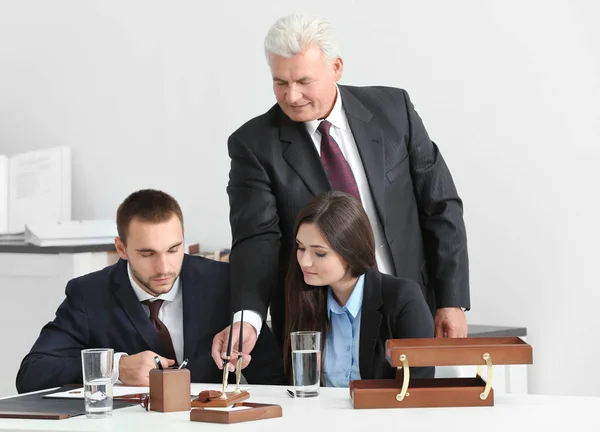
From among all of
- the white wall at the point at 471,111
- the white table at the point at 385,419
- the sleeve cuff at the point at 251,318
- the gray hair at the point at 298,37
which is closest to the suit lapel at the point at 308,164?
the gray hair at the point at 298,37

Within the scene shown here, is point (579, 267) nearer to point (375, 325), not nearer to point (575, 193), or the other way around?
point (575, 193)

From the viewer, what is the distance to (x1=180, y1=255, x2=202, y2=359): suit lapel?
258cm

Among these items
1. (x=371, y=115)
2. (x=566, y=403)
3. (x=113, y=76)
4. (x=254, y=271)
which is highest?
(x=113, y=76)

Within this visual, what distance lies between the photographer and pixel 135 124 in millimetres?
4457

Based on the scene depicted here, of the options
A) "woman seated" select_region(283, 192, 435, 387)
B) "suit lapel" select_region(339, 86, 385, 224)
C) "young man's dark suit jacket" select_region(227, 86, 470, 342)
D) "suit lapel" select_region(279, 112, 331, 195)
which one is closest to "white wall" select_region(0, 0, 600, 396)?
"young man's dark suit jacket" select_region(227, 86, 470, 342)

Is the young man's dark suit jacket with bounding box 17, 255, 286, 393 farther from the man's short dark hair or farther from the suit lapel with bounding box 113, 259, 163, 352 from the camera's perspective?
the man's short dark hair

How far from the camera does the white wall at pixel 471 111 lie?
3.56 meters

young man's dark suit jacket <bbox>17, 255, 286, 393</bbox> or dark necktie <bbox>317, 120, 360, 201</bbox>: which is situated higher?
dark necktie <bbox>317, 120, 360, 201</bbox>

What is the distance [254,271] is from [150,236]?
273mm

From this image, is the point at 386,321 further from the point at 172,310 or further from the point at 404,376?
the point at 172,310

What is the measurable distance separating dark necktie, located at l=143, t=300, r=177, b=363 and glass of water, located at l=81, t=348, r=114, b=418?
1.76 ft

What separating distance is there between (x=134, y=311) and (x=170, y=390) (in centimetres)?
59

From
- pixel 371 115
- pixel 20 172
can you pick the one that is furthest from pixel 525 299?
pixel 20 172

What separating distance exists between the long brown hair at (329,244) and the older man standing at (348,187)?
11cm
